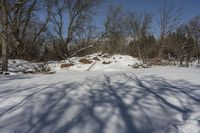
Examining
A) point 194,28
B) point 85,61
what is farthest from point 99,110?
point 194,28

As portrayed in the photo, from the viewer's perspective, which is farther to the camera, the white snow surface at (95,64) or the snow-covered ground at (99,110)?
the white snow surface at (95,64)

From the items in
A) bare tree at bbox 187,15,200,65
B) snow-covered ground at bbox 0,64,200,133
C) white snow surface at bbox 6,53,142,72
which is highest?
bare tree at bbox 187,15,200,65

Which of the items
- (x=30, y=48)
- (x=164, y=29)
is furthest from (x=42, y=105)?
(x=164, y=29)

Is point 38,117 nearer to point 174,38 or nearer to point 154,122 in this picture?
point 154,122


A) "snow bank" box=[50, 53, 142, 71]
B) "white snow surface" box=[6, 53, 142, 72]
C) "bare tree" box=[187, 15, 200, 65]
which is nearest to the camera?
"white snow surface" box=[6, 53, 142, 72]

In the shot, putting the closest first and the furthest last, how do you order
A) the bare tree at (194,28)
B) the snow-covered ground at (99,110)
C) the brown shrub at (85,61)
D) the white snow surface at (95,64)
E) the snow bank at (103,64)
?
the snow-covered ground at (99,110), the white snow surface at (95,64), the snow bank at (103,64), the brown shrub at (85,61), the bare tree at (194,28)

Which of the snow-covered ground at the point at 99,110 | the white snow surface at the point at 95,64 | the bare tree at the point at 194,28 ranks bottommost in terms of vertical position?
the snow-covered ground at the point at 99,110

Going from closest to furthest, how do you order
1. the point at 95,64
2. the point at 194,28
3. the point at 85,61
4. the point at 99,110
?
the point at 99,110, the point at 95,64, the point at 85,61, the point at 194,28

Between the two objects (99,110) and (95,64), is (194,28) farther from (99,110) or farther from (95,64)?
(99,110)

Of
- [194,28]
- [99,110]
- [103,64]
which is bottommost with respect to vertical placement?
[99,110]

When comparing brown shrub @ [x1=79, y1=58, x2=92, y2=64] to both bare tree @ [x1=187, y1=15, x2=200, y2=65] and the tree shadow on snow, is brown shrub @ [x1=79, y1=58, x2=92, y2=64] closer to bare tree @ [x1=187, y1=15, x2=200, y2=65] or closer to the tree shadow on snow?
the tree shadow on snow

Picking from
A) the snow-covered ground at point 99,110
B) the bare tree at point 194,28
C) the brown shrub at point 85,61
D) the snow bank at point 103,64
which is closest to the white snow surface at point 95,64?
the snow bank at point 103,64

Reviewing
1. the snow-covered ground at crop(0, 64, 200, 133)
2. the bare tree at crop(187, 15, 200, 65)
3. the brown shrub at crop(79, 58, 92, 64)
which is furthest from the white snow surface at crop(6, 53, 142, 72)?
the bare tree at crop(187, 15, 200, 65)

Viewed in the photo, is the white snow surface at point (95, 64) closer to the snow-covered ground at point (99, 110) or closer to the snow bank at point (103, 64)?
the snow bank at point (103, 64)
